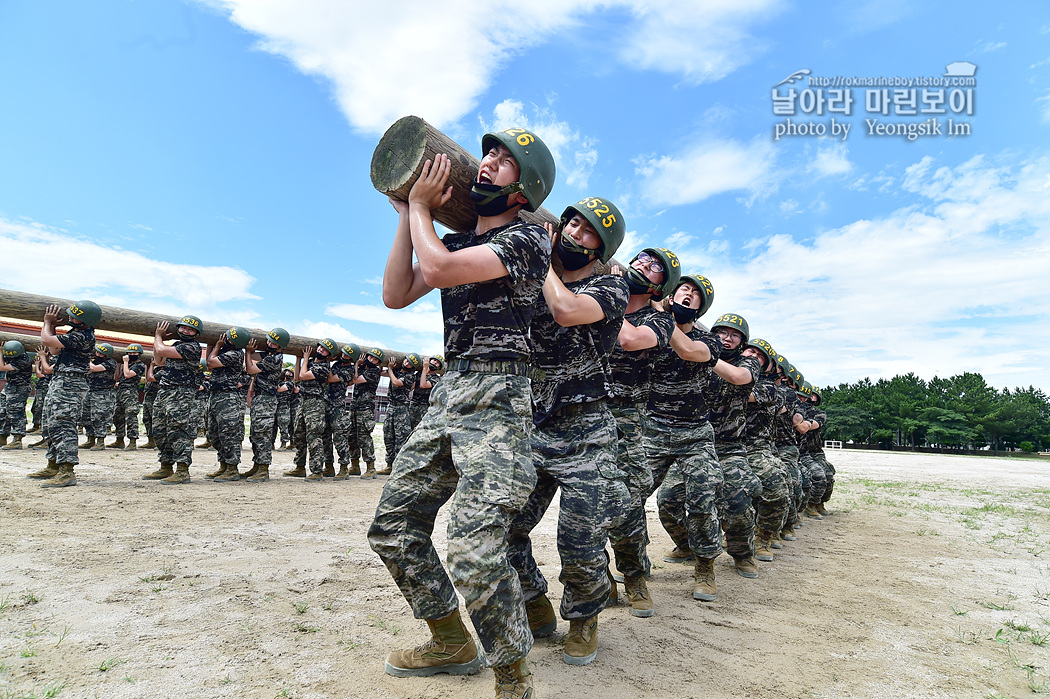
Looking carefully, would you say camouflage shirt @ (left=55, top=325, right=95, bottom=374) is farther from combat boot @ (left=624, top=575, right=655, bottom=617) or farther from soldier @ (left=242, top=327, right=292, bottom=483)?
combat boot @ (left=624, top=575, right=655, bottom=617)

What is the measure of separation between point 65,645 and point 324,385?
870 centimetres

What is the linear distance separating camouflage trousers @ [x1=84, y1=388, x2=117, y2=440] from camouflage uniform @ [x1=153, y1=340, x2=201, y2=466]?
549cm

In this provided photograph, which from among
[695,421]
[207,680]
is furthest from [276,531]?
[695,421]

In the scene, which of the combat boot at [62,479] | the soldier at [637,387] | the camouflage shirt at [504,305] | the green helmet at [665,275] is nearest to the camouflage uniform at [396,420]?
the combat boot at [62,479]

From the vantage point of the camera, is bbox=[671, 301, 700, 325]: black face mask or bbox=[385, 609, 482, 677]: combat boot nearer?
bbox=[385, 609, 482, 677]: combat boot

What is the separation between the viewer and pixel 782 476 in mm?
6574

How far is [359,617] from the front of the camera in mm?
3584

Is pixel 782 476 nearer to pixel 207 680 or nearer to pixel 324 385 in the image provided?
pixel 207 680

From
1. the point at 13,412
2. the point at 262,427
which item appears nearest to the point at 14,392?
the point at 13,412

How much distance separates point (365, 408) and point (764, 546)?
26.5ft

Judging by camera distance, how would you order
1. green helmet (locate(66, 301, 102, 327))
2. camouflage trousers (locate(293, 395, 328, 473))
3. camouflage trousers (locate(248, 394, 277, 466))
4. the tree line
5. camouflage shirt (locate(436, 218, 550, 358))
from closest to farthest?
camouflage shirt (locate(436, 218, 550, 358)), green helmet (locate(66, 301, 102, 327)), camouflage trousers (locate(248, 394, 277, 466)), camouflage trousers (locate(293, 395, 328, 473)), the tree line

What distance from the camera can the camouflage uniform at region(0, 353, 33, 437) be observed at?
12.7 meters

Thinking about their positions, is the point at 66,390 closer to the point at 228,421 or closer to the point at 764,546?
the point at 228,421

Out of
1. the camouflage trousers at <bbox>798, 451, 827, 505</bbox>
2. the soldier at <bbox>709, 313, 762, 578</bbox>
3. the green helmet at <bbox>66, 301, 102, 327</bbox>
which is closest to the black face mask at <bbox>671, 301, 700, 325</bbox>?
→ the soldier at <bbox>709, 313, 762, 578</bbox>
